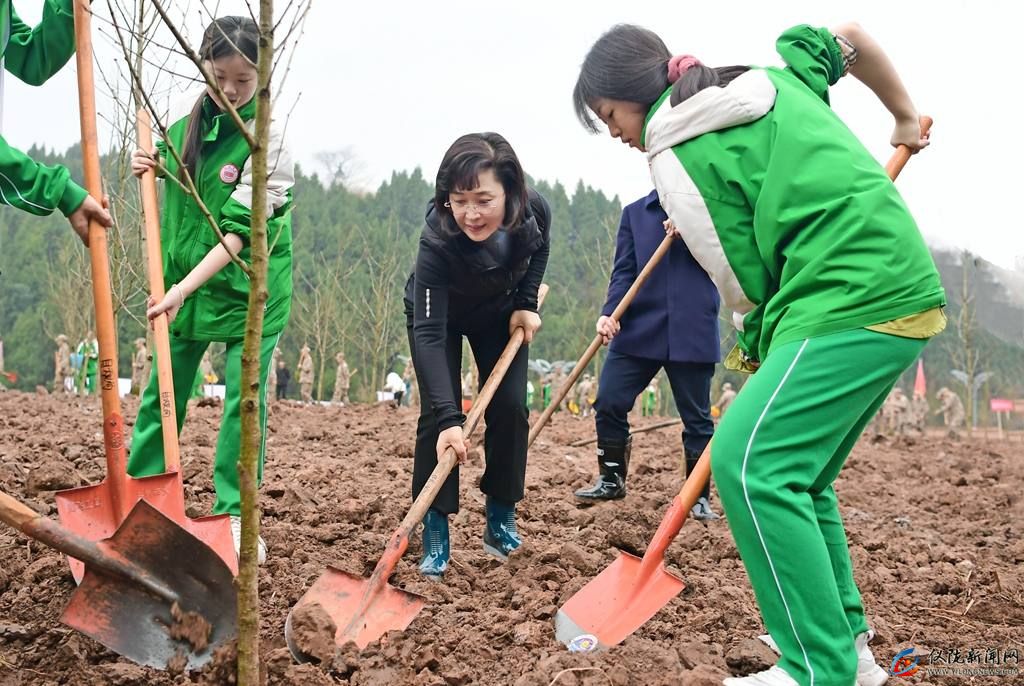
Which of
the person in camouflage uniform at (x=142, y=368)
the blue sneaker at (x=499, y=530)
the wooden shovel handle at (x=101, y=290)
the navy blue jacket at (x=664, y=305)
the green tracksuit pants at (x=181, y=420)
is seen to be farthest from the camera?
the person in camouflage uniform at (x=142, y=368)

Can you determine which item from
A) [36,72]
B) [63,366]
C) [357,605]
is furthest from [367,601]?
[63,366]

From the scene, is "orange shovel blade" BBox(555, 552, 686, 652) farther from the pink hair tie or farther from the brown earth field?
the pink hair tie

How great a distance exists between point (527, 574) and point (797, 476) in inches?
57.8

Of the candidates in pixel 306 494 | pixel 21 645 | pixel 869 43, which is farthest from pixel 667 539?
pixel 306 494

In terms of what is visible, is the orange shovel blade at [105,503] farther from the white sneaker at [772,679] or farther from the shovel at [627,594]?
the white sneaker at [772,679]

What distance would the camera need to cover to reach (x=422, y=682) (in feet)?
7.91

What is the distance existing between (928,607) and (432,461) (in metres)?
1.83

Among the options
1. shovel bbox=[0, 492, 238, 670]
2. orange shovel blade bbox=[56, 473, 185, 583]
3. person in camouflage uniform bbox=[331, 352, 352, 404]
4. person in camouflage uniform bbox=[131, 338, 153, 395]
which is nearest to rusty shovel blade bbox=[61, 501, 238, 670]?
shovel bbox=[0, 492, 238, 670]

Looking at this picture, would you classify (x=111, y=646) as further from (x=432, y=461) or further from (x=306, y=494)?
(x=306, y=494)

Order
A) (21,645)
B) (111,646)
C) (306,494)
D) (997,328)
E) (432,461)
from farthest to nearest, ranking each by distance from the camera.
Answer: (997,328)
(306,494)
(432,461)
(21,645)
(111,646)

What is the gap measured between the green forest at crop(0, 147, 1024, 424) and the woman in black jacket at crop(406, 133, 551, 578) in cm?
1589

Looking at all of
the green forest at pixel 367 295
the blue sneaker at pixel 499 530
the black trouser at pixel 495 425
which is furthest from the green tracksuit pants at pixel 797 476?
the green forest at pixel 367 295

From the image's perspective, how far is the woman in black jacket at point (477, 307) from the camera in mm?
3180

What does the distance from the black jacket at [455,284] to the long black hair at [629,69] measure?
0.97 meters
